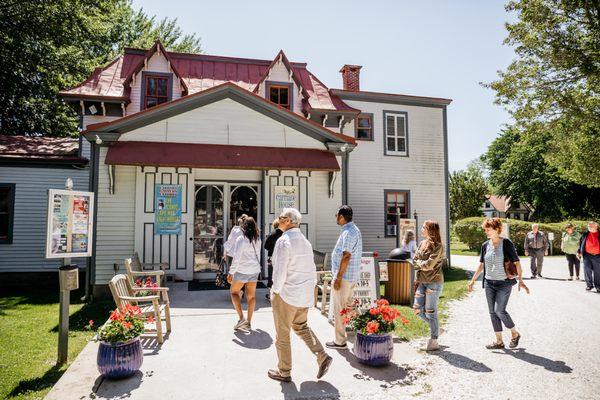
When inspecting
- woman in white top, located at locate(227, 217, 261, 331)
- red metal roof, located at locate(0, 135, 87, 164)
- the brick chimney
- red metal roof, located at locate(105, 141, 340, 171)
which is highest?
the brick chimney

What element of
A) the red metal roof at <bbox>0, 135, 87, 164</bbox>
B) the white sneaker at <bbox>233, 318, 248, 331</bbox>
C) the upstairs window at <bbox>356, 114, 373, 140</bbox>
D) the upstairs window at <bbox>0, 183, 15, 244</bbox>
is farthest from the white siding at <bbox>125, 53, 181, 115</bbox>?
the white sneaker at <bbox>233, 318, 248, 331</bbox>

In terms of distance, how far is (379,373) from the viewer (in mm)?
4750

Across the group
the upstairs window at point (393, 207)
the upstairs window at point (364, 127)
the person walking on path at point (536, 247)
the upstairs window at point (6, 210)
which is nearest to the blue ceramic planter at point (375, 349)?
the person walking on path at point (536, 247)

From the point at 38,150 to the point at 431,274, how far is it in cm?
1329

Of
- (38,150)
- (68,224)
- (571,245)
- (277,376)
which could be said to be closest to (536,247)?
(571,245)

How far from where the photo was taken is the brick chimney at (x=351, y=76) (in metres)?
16.4

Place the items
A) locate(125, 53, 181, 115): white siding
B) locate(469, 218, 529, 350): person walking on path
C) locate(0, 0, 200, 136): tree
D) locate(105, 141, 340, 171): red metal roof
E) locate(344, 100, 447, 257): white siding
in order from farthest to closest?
locate(0, 0, 200, 136): tree → locate(344, 100, 447, 257): white siding → locate(125, 53, 181, 115): white siding → locate(105, 141, 340, 171): red metal roof → locate(469, 218, 529, 350): person walking on path

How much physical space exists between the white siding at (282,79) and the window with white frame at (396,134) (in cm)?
402

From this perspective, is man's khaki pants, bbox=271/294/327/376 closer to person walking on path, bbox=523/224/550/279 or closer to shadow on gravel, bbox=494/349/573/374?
shadow on gravel, bbox=494/349/573/374

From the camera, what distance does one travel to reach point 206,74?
14.7 meters

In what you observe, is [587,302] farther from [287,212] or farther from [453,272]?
[287,212]

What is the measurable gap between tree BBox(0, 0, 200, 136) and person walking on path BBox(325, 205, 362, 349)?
1937 centimetres

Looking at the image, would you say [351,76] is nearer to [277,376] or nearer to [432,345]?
[432,345]

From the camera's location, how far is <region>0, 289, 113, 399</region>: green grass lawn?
460cm
